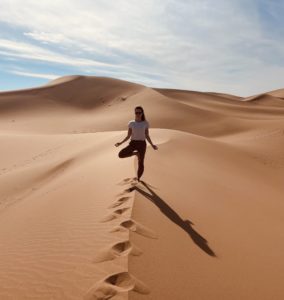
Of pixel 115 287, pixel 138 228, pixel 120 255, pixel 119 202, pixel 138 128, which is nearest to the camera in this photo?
pixel 115 287

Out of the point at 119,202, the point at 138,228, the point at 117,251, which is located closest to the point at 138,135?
the point at 119,202

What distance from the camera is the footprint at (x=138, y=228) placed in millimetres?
4301

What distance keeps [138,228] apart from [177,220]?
0.85m

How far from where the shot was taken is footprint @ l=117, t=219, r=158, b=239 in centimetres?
430

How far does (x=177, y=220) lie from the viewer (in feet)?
16.7

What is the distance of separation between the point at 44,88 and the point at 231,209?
44440 mm

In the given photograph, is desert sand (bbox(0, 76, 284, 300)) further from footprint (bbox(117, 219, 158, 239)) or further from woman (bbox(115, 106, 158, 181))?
woman (bbox(115, 106, 158, 181))

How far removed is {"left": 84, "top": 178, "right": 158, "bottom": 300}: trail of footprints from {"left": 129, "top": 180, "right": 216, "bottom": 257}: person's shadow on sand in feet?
1.67

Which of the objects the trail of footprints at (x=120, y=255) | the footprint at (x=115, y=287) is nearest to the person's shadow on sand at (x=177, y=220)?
the trail of footprints at (x=120, y=255)

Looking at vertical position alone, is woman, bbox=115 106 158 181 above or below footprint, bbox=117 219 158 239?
above

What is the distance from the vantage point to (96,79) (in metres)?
50.0

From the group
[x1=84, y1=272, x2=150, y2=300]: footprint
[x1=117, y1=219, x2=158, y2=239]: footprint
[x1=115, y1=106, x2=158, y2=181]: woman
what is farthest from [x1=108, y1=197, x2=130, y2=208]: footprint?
[x1=84, y1=272, x2=150, y2=300]: footprint

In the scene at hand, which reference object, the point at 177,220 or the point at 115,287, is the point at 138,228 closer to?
the point at 177,220

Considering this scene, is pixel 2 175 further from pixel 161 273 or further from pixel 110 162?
pixel 161 273
